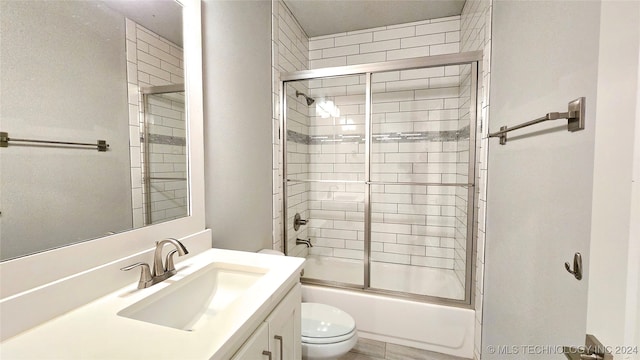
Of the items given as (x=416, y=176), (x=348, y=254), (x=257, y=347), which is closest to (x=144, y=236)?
(x=257, y=347)

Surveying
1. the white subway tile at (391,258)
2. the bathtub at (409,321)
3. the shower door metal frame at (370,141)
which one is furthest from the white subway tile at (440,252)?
the bathtub at (409,321)

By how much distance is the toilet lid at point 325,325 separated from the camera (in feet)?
4.48

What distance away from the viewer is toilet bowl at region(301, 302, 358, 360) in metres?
1.34

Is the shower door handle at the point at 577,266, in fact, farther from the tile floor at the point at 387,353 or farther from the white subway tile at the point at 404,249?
the white subway tile at the point at 404,249

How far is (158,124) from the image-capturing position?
1.11 meters

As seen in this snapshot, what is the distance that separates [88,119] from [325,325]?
1.42 metres

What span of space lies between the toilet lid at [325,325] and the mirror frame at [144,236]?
80cm

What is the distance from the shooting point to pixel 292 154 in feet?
7.71

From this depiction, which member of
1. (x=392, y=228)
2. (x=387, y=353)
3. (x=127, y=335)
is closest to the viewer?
(x=127, y=335)

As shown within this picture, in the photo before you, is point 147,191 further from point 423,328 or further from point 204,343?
point 423,328

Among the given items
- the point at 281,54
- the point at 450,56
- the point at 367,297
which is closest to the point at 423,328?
the point at 367,297

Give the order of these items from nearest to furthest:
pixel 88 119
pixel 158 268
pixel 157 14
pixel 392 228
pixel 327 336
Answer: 1. pixel 88 119
2. pixel 158 268
3. pixel 157 14
4. pixel 327 336
5. pixel 392 228

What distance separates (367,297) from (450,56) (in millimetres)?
1795

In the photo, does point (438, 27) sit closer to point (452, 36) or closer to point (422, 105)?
point (452, 36)
